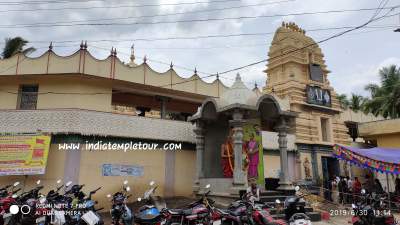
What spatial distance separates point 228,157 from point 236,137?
1958 mm

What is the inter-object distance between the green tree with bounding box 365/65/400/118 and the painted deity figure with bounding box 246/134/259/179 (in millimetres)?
16449

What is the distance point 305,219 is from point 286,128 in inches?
258

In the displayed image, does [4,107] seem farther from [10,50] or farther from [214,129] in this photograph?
[214,129]

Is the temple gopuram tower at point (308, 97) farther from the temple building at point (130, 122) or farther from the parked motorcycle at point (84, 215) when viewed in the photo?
the parked motorcycle at point (84, 215)

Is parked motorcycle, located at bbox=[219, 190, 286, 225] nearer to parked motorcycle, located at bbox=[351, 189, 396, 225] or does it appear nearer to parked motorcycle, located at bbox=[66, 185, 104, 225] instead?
parked motorcycle, located at bbox=[351, 189, 396, 225]

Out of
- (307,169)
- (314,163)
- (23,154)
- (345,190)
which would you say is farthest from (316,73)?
(23,154)

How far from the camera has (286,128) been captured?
13.0 metres

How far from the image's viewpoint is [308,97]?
68.7 ft

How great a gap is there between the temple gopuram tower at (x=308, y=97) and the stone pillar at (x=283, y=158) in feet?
23.0

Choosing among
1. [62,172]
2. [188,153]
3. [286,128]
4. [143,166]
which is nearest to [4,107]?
[62,172]

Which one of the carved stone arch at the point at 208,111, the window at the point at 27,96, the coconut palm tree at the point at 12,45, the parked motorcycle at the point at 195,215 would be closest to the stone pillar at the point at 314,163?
the carved stone arch at the point at 208,111

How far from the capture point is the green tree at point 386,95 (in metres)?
24.5

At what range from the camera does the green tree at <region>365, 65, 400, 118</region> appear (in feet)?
80.5

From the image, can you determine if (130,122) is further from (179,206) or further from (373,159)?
(373,159)
